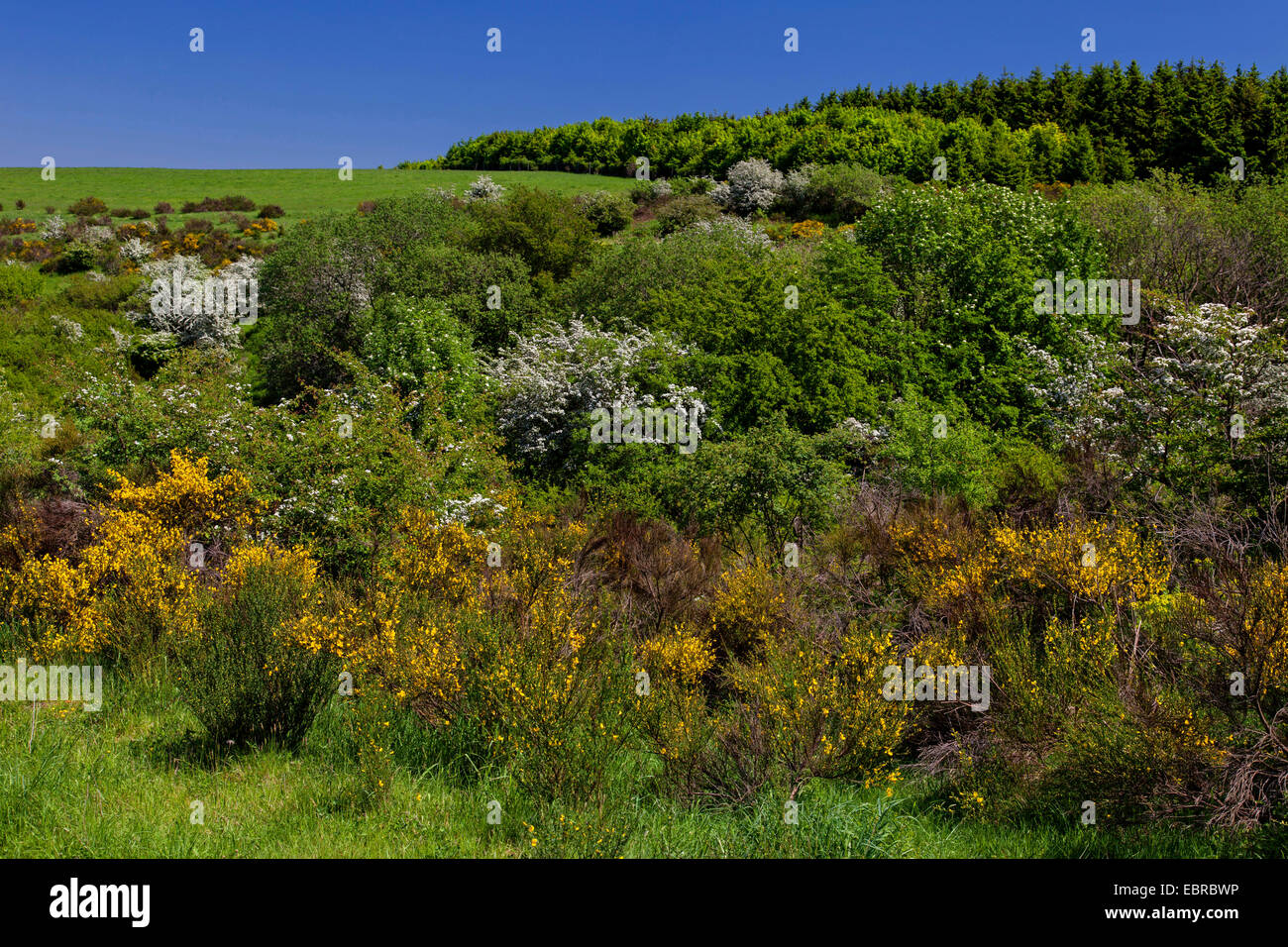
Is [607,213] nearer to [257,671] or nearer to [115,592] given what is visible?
[115,592]

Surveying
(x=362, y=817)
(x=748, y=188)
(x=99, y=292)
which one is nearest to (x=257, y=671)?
(x=362, y=817)

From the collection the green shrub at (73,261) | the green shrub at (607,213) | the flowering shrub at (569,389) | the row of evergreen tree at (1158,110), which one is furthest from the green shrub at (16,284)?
the row of evergreen tree at (1158,110)

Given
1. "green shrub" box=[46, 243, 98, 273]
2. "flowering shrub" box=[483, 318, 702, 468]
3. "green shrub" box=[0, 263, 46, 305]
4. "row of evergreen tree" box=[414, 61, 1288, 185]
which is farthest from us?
"row of evergreen tree" box=[414, 61, 1288, 185]

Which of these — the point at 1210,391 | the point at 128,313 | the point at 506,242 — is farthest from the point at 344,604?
the point at 128,313

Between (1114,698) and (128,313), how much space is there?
5073 centimetres

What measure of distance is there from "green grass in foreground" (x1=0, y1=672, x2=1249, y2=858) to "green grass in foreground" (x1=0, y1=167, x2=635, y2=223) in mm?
62949

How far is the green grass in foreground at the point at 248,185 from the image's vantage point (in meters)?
65.7

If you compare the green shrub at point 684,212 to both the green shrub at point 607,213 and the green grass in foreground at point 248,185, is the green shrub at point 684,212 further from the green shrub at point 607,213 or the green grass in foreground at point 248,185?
the green grass in foreground at point 248,185

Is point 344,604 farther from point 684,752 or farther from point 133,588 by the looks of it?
point 684,752

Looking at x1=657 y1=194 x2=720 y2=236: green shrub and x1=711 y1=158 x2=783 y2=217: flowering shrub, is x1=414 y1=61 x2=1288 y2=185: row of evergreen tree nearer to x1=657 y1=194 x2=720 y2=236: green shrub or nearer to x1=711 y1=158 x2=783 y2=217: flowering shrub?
x1=711 y1=158 x2=783 y2=217: flowering shrub

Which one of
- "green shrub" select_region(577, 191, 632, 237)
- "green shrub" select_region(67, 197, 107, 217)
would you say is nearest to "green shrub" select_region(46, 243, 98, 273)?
"green shrub" select_region(67, 197, 107, 217)

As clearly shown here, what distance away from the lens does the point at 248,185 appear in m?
72.7

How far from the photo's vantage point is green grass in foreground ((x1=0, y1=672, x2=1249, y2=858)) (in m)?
4.85

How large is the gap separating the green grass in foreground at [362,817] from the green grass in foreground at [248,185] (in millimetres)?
62949
